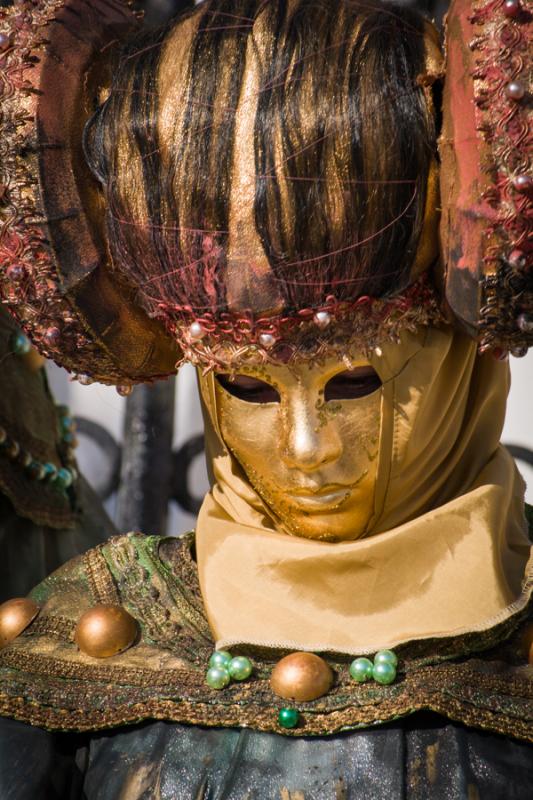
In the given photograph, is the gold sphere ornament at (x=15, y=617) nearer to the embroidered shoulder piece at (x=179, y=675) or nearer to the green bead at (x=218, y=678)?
the embroidered shoulder piece at (x=179, y=675)

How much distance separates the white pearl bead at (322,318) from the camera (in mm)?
1628

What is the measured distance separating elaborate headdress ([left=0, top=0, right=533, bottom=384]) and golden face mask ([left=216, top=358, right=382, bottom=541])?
6 centimetres

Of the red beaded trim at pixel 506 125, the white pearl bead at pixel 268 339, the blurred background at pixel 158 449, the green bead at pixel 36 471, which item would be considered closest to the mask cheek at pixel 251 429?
the white pearl bead at pixel 268 339

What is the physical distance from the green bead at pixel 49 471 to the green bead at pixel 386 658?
90 centimetres

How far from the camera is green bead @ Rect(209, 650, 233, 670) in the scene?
1729 mm

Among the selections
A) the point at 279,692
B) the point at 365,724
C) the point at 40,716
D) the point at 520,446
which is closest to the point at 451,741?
the point at 365,724

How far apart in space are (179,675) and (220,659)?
0.19 ft

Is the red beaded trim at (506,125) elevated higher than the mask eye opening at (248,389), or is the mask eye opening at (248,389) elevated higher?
the red beaded trim at (506,125)

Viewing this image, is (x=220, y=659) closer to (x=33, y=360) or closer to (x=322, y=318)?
(x=322, y=318)

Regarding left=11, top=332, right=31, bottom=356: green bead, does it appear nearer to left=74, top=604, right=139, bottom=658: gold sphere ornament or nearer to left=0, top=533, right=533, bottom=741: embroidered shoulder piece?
left=0, top=533, right=533, bottom=741: embroidered shoulder piece

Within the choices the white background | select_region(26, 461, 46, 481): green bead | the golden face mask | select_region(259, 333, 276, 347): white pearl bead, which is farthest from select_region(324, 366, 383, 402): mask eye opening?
the white background

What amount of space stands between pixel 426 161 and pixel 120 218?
346 mm

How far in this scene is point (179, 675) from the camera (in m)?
1.75

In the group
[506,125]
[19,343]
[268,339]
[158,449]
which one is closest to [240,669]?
[268,339]
